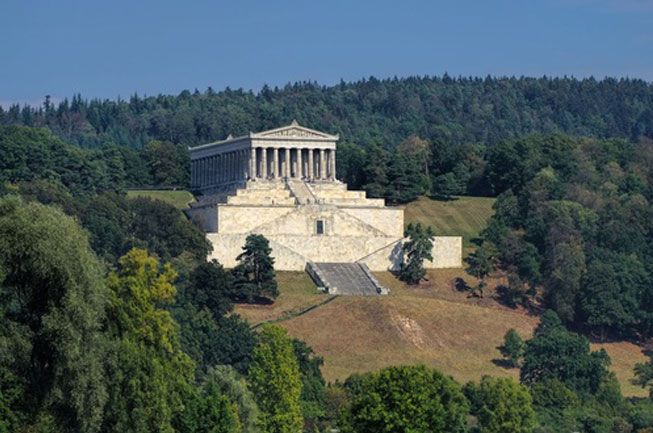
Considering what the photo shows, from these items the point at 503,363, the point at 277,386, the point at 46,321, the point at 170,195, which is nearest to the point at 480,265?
the point at 503,363

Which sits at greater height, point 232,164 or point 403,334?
point 232,164

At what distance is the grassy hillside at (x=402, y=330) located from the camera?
108 meters

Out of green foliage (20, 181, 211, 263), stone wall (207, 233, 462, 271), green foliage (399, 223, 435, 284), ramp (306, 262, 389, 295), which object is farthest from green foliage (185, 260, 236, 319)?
green foliage (399, 223, 435, 284)

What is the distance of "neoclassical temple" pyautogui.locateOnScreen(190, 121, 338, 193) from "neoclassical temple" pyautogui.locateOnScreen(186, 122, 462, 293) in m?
0.08

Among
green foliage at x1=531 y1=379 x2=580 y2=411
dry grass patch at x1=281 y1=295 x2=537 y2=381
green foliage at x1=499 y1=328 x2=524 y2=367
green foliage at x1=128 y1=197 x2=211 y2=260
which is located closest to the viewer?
green foliage at x1=531 y1=379 x2=580 y2=411

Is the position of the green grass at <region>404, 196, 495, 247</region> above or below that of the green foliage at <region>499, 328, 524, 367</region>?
above

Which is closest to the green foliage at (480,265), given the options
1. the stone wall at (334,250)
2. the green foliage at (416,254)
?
the stone wall at (334,250)

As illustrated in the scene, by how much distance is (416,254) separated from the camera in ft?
419

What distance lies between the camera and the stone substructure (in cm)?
12719

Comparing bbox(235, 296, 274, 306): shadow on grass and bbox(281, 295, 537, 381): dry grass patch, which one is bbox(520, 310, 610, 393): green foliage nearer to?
bbox(281, 295, 537, 381): dry grass patch

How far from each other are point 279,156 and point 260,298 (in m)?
29.4

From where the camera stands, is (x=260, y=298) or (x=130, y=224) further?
(x=130, y=224)

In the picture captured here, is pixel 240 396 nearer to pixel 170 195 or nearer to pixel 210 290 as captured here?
pixel 210 290

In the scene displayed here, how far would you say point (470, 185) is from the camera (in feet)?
509
